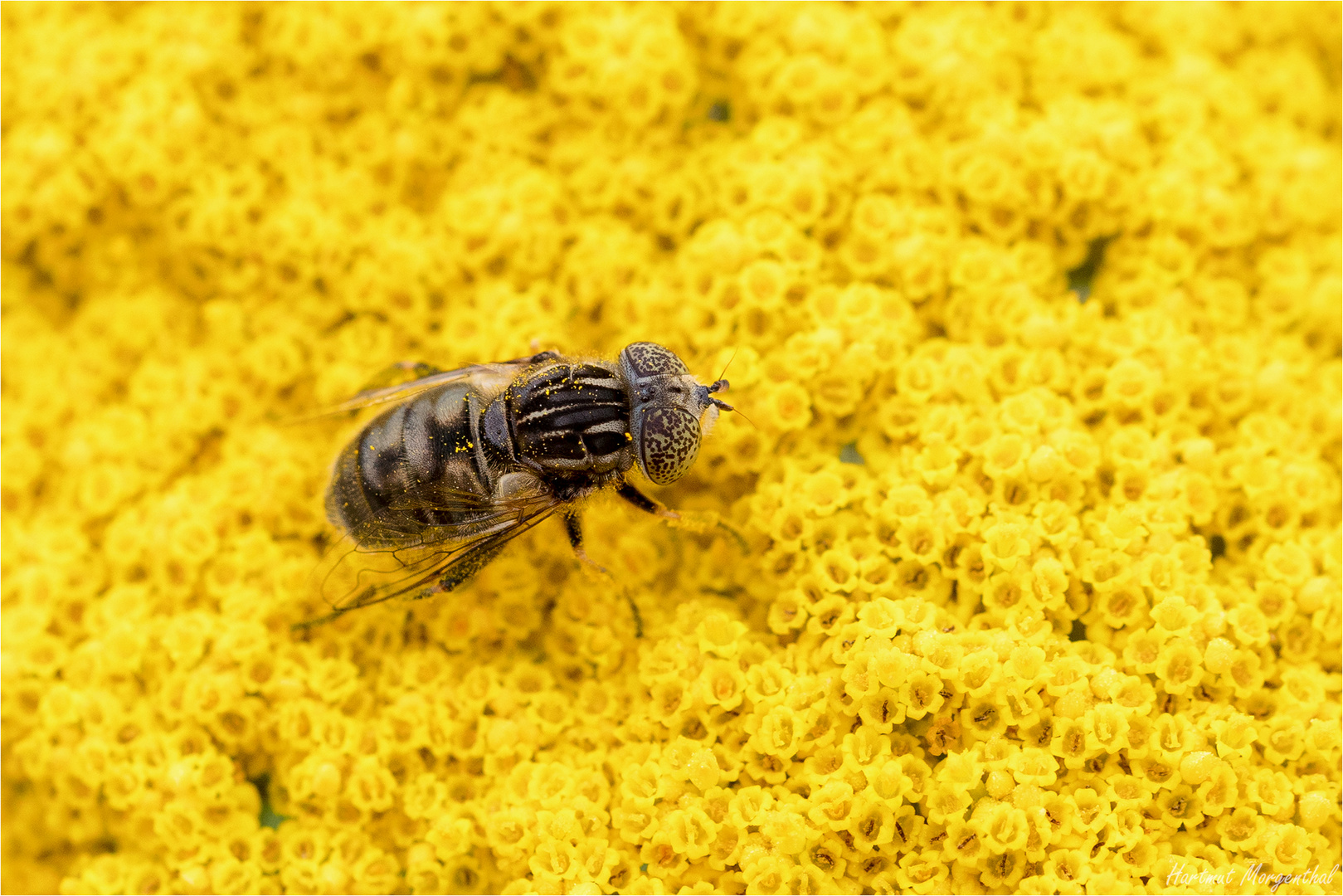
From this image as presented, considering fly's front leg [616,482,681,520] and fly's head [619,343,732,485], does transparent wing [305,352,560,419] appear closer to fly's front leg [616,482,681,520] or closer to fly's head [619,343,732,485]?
fly's head [619,343,732,485]

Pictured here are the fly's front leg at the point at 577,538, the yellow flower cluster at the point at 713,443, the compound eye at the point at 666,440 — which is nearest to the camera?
the yellow flower cluster at the point at 713,443

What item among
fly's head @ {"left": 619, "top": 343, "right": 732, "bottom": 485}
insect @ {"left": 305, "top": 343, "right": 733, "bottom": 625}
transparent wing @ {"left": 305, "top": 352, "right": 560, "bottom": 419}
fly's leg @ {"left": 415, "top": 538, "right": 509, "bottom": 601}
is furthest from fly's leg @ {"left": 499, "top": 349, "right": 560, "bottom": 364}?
fly's leg @ {"left": 415, "top": 538, "right": 509, "bottom": 601}

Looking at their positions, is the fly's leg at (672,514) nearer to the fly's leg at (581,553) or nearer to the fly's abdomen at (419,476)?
the fly's leg at (581,553)

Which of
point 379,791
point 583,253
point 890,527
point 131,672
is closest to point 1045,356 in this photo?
point 890,527


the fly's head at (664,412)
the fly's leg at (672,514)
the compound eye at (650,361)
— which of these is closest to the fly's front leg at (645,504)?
the fly's leg at (672,514)

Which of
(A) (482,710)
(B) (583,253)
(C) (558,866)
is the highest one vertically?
(B) (583,253)

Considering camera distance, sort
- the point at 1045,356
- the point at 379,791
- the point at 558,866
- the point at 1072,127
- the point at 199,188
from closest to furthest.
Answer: the point at 558,866 → the point at 379,791 → the point at 1045,356 → the point at 1072,127 → the point at 199,188

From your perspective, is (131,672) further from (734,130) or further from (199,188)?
(734,130)

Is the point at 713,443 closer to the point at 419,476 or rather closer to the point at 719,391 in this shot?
the point at 719,391
